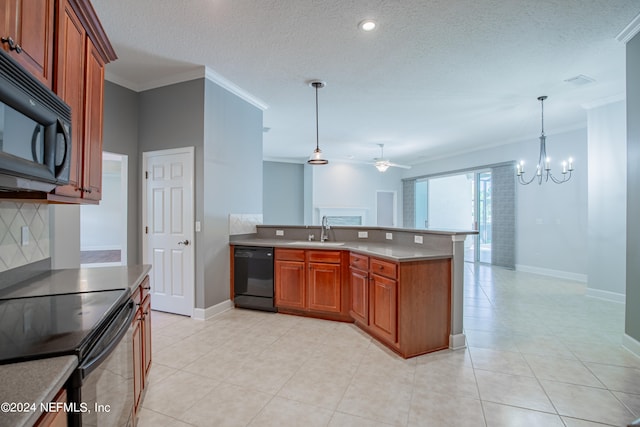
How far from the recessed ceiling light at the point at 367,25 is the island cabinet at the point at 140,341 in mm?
2739

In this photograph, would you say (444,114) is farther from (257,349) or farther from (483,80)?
(257,349)

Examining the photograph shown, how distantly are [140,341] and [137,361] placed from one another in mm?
139

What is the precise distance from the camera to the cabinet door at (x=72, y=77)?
151cm

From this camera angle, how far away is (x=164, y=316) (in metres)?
3.70

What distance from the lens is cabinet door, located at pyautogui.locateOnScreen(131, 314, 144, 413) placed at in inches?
63.8

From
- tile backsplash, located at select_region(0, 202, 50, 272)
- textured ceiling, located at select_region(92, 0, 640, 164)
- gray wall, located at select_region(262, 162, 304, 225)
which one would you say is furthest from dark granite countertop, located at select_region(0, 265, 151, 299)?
gray wall, located at select_region(262, 162, 304, 225)

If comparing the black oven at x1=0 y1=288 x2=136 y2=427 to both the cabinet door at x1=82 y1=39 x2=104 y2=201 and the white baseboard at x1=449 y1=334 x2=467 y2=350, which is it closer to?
the cabinet door at x1=82 y1=39 x2=104 y2=201

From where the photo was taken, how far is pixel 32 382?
0.76 metres

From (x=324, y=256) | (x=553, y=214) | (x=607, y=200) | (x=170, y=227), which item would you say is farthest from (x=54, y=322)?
(x=553, y=214)

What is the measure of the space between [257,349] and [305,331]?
63 centimetres

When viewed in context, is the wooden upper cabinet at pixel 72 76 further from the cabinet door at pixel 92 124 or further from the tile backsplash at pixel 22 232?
the tile backsplash at pixel 22 232

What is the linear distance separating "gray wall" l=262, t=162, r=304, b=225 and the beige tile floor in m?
5.12

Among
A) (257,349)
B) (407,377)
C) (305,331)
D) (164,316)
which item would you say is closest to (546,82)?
(407,377)

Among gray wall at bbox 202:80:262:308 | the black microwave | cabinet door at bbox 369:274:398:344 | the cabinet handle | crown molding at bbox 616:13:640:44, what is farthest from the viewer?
gray wall at bbox 202:80:262:308
